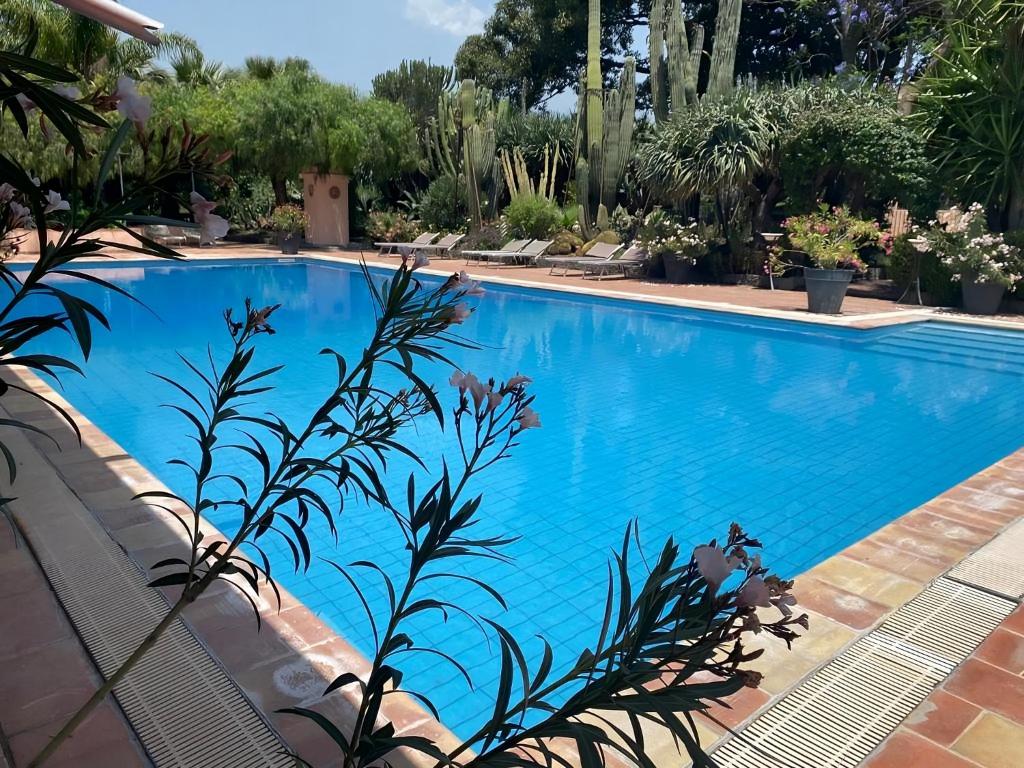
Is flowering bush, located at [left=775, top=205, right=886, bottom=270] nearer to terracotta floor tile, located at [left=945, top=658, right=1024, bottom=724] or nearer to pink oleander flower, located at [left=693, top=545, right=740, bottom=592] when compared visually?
terracotta floor tile, located at [left=945, top=658, right=1024, bottom=724]

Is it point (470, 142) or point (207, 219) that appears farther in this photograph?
point (470, 142)

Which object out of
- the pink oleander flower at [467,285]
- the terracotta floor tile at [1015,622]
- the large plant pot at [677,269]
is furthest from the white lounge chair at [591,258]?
the pink oleander flower at [467,285]

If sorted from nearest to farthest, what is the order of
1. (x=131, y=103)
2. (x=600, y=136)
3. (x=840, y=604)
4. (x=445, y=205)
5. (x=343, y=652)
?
(x=131, y=103) < (x=343, y=652) < (x=840, y=604) < (x=600, y=136) < (x=445, y=205)

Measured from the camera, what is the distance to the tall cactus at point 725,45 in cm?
1667

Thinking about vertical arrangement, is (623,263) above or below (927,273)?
below

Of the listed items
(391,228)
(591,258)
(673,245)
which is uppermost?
(391,228)

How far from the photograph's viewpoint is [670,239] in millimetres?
14734

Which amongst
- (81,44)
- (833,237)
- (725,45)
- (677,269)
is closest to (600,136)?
(725,45)

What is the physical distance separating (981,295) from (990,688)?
1042 centimetres

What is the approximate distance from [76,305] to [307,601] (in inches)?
109

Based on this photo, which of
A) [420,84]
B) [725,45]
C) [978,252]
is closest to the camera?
[978,252]

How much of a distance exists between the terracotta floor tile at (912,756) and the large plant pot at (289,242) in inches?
803

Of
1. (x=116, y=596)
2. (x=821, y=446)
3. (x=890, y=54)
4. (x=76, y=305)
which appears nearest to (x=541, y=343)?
(x=821, y=446)

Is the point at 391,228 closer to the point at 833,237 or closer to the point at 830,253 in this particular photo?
the point at 833,237
